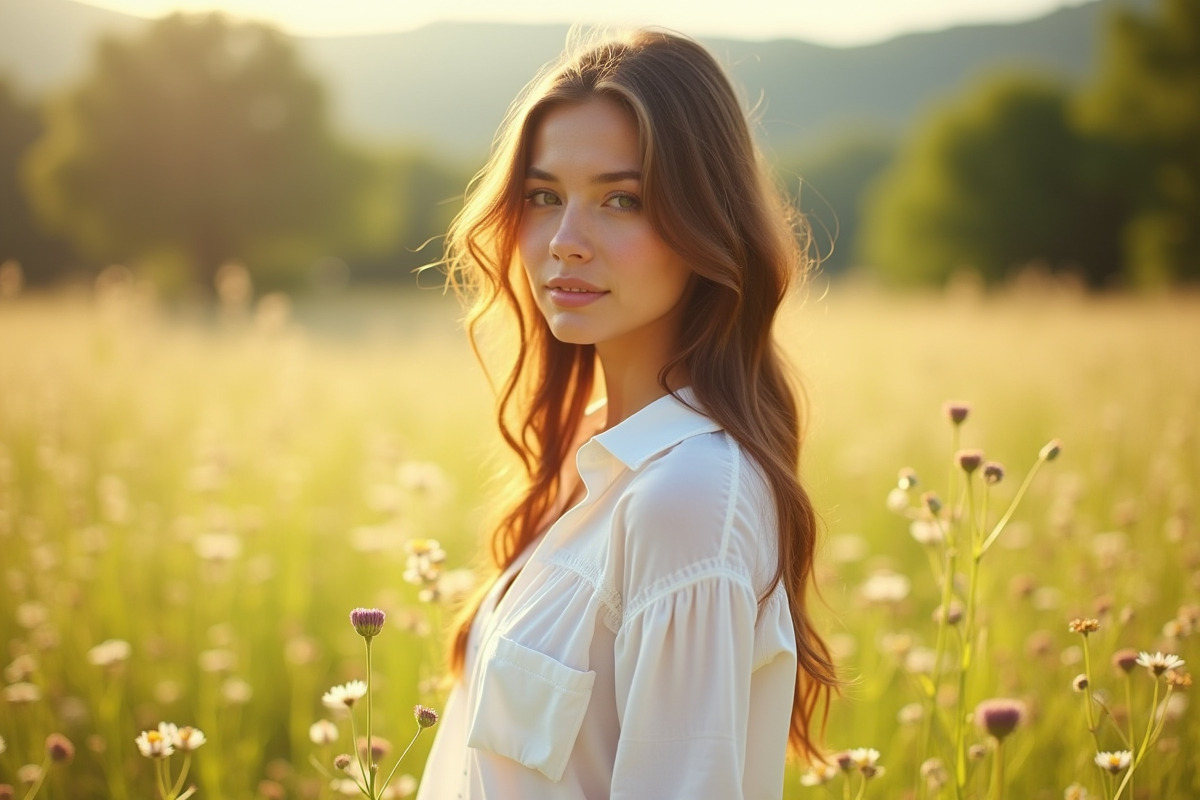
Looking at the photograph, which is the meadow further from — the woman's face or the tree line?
the tree line

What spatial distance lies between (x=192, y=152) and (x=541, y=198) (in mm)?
23218

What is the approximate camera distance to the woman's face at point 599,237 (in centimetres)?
144

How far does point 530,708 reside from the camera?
4.24ft

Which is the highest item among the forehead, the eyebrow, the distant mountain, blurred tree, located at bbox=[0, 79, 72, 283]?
the distant mountain

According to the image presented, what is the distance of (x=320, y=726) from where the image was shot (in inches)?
69.3

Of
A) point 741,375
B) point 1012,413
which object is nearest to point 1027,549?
point 1012,413

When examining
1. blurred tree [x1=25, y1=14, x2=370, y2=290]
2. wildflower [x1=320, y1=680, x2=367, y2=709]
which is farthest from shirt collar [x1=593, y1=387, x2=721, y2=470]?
blurred tree [x1=25, y1=14, x2=370, y2=290]

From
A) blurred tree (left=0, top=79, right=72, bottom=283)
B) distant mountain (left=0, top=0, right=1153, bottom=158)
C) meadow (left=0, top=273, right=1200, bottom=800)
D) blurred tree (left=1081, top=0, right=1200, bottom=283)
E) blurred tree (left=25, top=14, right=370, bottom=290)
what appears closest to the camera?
meadow (left=0, top=273, right=1200, bottom=800)

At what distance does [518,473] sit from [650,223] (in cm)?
78

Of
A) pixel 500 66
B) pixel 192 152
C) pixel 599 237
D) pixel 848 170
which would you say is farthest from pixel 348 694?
pixel 500 66

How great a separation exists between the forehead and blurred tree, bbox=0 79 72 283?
25149 mm

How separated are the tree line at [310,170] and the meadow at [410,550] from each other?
50.3ft

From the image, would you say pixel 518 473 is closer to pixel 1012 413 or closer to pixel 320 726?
pixel 320 726

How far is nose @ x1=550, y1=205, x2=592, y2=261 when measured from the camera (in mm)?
1430
